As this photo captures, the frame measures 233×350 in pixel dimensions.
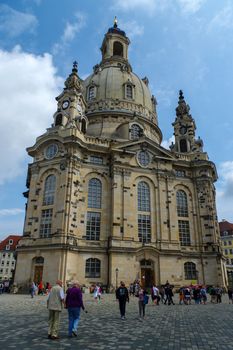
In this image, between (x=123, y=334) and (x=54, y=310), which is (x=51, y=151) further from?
(x=123, y=334)

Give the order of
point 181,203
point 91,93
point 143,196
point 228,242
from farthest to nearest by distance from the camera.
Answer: point 228,242 < point 91,93 < point 181,203 < point 143,196

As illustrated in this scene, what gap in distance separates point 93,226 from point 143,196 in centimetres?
866

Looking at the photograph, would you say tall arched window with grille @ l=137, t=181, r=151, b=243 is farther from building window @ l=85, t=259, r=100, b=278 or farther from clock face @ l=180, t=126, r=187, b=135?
clock face @ l=180, t=126, r=187, b=135

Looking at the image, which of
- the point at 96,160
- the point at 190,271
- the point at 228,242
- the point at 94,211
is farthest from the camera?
the point at 228,242

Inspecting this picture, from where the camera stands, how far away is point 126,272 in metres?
36.2

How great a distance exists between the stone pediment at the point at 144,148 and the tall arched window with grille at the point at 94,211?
19.7 feet

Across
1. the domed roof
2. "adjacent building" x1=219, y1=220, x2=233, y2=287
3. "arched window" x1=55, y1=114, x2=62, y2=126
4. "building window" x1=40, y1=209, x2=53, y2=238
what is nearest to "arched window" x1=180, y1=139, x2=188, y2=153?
the domed roof

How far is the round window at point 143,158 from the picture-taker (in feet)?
143

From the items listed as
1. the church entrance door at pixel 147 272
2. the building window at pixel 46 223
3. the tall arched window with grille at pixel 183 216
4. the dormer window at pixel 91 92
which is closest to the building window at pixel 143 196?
the tall arched window with grille at pixel 183 216

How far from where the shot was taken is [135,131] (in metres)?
48.8

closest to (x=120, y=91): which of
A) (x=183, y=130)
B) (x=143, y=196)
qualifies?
(x=183, y=130)

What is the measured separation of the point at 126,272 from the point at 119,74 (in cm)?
3864

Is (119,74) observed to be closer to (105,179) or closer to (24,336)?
(105,179)

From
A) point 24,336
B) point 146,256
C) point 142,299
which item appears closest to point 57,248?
point 146,256
